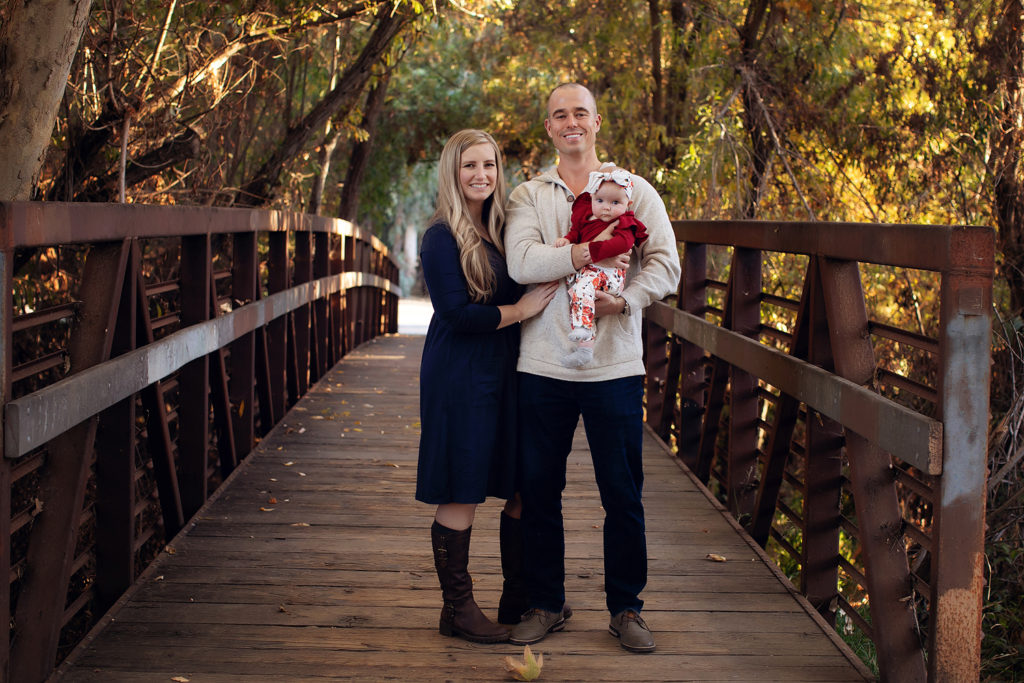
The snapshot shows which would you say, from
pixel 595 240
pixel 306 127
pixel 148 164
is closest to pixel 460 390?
pixel 595 240

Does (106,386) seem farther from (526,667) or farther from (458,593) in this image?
(526,667)

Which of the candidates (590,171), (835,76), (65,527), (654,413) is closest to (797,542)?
(654,413)

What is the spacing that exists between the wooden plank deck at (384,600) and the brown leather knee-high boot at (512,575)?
0.51 ft

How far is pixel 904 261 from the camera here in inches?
113

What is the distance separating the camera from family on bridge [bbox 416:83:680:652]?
3227 millimetres

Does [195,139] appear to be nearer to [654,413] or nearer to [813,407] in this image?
[654,413]

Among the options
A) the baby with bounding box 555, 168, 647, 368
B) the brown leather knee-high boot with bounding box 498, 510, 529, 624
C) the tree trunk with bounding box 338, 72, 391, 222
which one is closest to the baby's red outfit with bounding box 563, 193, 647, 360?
the baby with bounding box 555, 168, 647, 368

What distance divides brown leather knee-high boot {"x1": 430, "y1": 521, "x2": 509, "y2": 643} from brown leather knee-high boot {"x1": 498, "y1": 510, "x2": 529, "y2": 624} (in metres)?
0.11

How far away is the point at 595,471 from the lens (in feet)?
11.1

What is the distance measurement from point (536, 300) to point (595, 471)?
568 mm

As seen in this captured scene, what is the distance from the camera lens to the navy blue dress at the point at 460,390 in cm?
326

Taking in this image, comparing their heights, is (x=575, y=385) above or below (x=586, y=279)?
below

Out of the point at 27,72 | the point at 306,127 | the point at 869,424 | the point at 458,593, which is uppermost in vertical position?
the point at 306,127

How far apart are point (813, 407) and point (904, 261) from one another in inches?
30.5
